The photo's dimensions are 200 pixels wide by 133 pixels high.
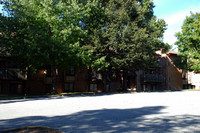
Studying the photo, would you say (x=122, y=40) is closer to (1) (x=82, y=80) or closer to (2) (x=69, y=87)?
(1) (x=82, y=80)

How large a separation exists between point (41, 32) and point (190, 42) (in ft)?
117

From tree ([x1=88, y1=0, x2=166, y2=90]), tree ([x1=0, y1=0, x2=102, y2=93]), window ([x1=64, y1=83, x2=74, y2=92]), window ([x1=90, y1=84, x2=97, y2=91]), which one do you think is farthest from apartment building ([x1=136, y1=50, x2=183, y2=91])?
tree ([x1=0, y1=0, x2=102, y2=93])

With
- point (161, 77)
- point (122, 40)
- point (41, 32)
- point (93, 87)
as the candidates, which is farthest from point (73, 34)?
point (161, 77)

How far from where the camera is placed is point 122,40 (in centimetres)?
2944

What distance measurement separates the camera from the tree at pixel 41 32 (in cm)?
2312

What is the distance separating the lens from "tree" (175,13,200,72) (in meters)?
42.3

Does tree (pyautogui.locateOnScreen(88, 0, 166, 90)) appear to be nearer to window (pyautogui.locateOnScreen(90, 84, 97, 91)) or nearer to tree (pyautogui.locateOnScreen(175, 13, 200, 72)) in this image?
window (pyautogui.locateOnScreen(90, 84, 97, 91))

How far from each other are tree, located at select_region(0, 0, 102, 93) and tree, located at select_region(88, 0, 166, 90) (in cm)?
415

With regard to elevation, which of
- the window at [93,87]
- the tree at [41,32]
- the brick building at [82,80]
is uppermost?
the tree at [41,32]

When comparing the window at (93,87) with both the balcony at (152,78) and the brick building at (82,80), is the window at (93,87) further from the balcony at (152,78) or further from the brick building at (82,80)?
the balcony at (152,78)

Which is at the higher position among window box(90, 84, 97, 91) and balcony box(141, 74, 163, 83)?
balcony box(141, 74, 163, 83)

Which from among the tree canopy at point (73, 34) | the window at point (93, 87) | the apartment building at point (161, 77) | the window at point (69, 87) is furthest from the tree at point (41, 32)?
the apartment building at point (161, 77)

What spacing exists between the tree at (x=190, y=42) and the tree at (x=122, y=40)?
48.6 feet

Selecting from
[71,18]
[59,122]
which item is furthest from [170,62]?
[59,122]
